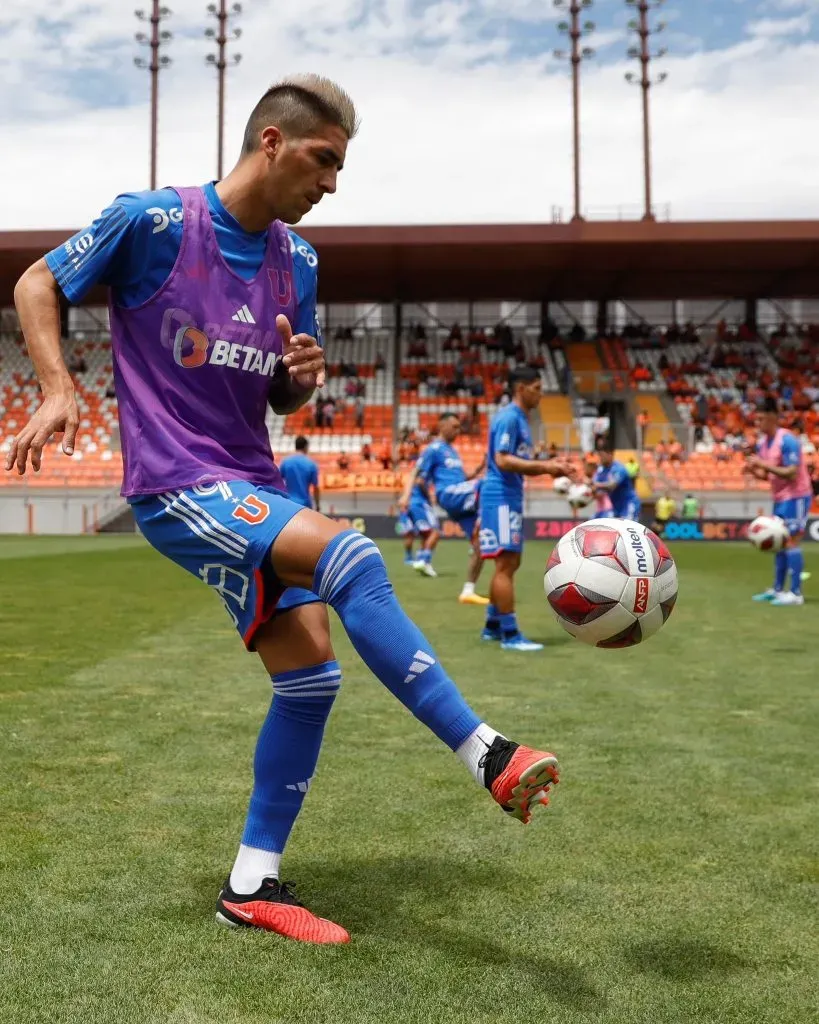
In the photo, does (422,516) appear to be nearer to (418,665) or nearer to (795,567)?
(795,567)

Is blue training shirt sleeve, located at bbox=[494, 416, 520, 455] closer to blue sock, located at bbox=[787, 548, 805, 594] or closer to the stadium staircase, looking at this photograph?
blue sock, located at bbox=[787, 548, 805, 594]

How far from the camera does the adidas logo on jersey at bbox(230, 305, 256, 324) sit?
2.94 m

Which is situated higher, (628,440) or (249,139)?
(628,440)

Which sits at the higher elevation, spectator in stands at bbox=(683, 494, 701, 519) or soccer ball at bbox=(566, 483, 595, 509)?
spectator in stands at bbox=(683, 494, 701, 519)

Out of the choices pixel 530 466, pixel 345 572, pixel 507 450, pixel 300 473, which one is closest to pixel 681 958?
pixel 345 572

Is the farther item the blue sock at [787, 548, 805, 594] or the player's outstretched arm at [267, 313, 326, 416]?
the blue sock at [787, 548, 805, 594]

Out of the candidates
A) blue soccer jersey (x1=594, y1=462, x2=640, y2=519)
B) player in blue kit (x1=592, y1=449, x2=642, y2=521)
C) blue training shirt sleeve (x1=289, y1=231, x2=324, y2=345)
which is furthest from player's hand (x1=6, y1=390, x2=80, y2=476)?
blue soccer jersey (x1=594, y1=462, x2=640, y2=519)

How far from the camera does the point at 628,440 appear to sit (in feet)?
122

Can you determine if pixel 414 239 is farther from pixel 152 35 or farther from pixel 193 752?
pixel 193 752

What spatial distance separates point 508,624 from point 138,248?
618cm

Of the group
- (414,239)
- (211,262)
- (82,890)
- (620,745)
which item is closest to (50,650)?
(620,745)

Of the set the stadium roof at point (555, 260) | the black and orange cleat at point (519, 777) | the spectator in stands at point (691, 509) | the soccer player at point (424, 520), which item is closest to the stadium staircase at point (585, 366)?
the stadium roof at point (555, 260)

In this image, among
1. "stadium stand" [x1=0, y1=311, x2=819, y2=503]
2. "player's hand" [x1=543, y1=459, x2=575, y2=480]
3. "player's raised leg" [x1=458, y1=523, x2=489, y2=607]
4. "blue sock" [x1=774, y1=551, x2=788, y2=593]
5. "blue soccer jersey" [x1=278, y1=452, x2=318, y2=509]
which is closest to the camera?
"player's hand" [x1=543, y1=459, x2=575, y2=480]

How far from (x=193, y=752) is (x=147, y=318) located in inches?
96.8
